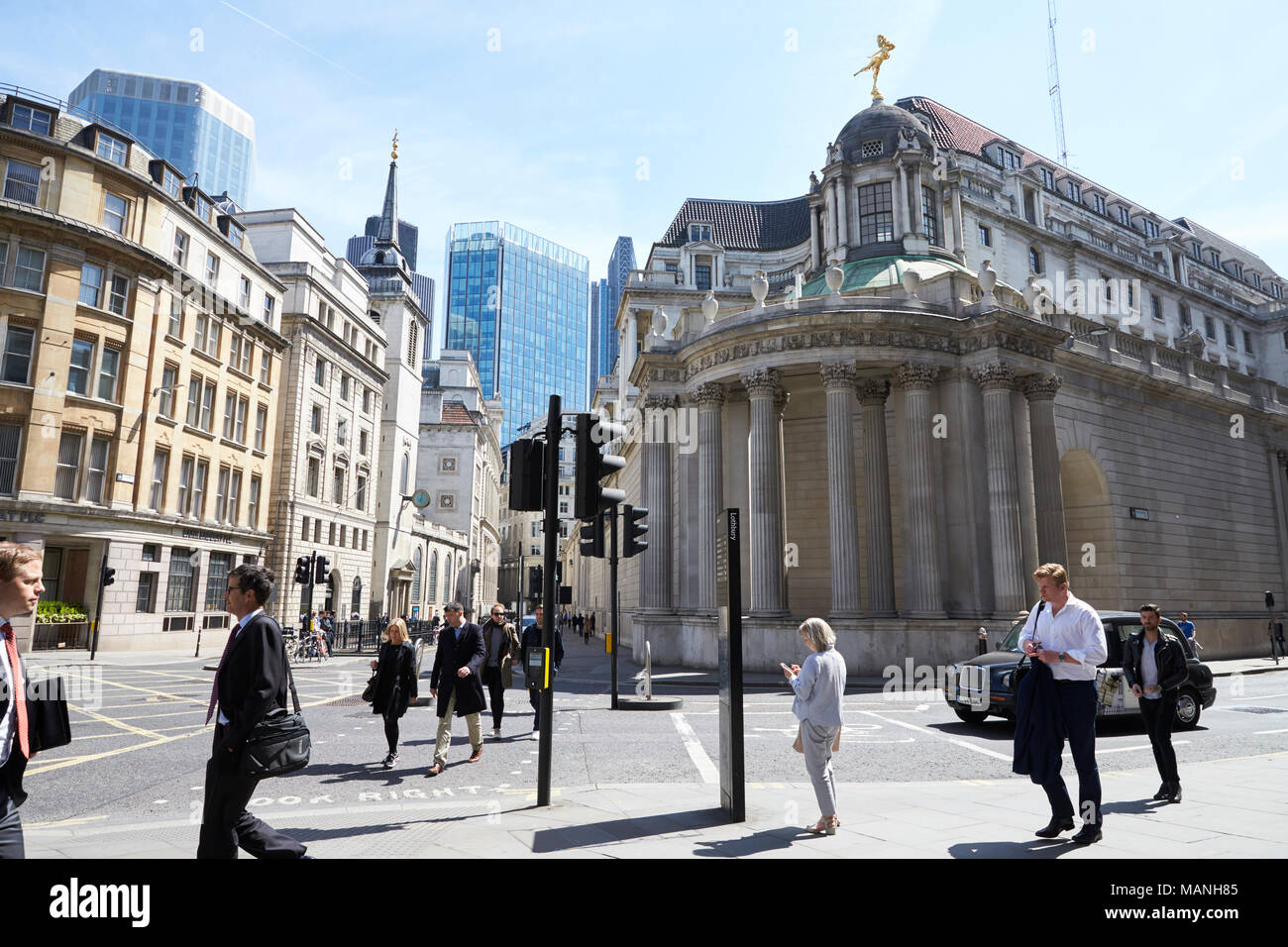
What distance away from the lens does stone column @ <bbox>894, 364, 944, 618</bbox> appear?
23.4m

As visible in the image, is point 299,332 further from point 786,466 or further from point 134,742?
point 134,742

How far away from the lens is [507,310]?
7279 inches

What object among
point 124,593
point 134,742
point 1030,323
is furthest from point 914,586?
point 124,593

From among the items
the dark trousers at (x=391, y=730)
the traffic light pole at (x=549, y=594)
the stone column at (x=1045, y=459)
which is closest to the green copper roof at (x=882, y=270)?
the stone column at (x=1045, y=459)

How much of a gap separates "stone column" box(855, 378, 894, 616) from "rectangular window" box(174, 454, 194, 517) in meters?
28.1

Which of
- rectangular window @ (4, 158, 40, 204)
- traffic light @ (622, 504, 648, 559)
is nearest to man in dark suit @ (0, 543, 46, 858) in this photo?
traffic light @ (622, 504, 648, 559)

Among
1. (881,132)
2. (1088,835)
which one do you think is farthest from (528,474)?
(881,132)

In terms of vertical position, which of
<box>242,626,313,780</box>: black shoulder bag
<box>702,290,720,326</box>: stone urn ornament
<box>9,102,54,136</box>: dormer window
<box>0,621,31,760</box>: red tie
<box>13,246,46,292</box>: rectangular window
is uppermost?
<box>9,102,54,136</box>: dormer window

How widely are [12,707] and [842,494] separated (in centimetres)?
2191

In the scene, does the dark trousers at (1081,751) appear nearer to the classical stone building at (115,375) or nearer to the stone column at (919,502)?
the stone column at (919,502)

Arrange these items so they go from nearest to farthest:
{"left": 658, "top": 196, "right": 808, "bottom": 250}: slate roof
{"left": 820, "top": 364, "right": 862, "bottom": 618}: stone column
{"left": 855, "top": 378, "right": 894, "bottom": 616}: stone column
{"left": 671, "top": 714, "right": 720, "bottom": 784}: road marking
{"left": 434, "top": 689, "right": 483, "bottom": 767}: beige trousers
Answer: {"left": 671, "top": 714, "right": 720, "bottom": 784}: road marking, {"left": 434, "top": 689, "right": 483, "bottom": 767}: beige trousers, {"left": 820, "top": 364, "right": 862, "bottom": 618}: stone column, {"left": 855, "top": 378, "right": 894, "bottom": 616}: stone column, {"left": 658, "top": 196, "right": 808, "bottom": 250}: slate roof

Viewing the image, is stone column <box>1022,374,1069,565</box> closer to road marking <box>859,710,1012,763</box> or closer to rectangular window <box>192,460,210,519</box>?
road marking <box>859,710,1012,763</box>

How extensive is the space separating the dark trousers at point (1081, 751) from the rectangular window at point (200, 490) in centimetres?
3601

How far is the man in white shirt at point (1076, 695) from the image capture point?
19.0 ft
